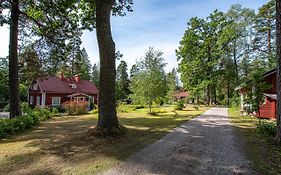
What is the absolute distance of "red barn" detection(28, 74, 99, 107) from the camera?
3478 cm

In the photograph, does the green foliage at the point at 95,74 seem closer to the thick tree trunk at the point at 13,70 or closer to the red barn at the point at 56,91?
the red barn at the point at 56,91

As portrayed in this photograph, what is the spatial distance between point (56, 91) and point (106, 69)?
2823 cm

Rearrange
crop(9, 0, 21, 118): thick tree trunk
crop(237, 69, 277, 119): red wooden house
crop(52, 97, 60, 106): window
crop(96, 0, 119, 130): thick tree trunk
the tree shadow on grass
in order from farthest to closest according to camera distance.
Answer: crop(52, 97, 60, 106): window < crop(237, 69, 277, 119): red wooden house < crop(9, 0, 21, 118): thick tree trunk < crop(96, 0, 119, 130): thick tree trunk < the tree shadow on grass

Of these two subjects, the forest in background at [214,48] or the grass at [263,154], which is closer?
the grass at [263,154]

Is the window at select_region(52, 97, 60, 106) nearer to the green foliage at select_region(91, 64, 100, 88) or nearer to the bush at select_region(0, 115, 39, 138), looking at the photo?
the bush at select_region(0, 115, 39, 138)

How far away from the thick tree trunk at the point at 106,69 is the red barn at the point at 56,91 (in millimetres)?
26315

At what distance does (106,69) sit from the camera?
9773 mm

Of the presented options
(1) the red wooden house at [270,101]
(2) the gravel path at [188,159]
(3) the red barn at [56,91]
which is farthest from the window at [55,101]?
(2) the gravel path at [188,159]

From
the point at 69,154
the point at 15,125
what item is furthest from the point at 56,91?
the point at 69,154

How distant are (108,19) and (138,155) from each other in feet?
19.8

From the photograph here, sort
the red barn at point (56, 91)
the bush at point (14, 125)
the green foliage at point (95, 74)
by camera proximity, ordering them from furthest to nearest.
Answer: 1. the green foliage at point (95, 74)
2. the red barn at point (56, 91)
3. the bush at point (14, 125)

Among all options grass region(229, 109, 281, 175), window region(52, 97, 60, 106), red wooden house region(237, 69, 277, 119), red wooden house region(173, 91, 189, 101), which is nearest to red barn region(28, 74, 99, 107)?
window region(52, 97, 60, 106)

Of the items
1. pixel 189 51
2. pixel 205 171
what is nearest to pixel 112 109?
→ pixel 205 171

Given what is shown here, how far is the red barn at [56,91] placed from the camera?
3478cm
